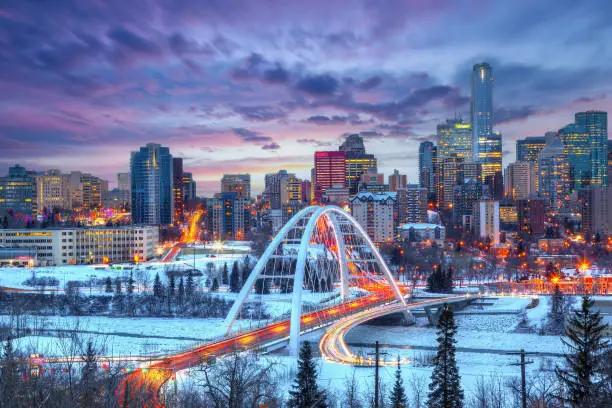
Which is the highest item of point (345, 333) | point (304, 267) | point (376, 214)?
→ point (376, 214)

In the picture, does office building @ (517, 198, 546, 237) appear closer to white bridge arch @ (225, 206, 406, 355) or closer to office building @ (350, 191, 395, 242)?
office building @ (350, 191, 395, 242)

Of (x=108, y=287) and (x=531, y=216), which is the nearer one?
(x=108, y=287)

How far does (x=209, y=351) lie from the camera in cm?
3469

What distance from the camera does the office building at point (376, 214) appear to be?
137m

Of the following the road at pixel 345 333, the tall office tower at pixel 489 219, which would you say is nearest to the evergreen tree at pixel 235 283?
the road at pixel 345 333

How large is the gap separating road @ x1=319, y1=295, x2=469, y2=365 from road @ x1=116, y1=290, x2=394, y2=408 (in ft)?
2.78

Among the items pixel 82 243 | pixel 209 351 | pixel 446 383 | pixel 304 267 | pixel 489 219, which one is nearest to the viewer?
pixel 446 383

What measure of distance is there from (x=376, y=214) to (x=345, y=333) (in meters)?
96.4

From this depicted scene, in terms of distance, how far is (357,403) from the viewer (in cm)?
2673

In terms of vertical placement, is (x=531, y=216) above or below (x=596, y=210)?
below

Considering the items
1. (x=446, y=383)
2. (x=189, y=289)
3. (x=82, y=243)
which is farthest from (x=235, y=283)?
(x=446, y=383)

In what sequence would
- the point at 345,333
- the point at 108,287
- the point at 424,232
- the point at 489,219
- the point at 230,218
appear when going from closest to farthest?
the point at 345,333, the point at 108,287, the point at 424,232, the point at 489,219, the point at 230,218

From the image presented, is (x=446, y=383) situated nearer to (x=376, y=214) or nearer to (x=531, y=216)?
(x=376, y=214)

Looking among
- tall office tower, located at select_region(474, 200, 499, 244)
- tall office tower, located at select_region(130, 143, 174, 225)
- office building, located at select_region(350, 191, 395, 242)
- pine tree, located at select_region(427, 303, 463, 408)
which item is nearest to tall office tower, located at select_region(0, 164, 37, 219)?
tall office tower, located at select_region(130, 143, 174, 225)
